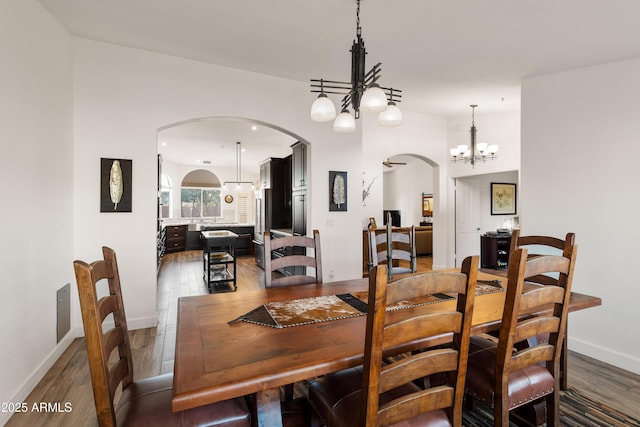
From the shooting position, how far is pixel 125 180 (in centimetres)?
336

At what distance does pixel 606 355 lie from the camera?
297 centimetres

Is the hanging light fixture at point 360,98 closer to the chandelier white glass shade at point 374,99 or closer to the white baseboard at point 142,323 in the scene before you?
the chandelier white glass shade at point 374,99

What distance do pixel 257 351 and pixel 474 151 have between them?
540 cm

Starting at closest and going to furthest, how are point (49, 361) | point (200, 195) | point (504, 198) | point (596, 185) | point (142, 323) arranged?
1. point (49, 361)
2. point (596, 185)
3. point (142, 323)
4. point (504, 198)
5. point (200, 195)

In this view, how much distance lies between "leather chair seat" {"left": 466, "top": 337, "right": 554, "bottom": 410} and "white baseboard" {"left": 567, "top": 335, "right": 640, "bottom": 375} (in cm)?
194

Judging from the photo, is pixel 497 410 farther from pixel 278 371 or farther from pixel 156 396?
pixel 156 396

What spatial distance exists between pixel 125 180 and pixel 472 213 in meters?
6.18

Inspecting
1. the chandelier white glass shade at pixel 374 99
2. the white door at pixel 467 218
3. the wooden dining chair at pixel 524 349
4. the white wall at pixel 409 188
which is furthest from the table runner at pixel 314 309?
the white wall at pixel 409 188

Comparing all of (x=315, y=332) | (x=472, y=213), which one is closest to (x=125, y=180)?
(x=315, y=332)

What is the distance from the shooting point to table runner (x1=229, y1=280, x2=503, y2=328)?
1559 mm

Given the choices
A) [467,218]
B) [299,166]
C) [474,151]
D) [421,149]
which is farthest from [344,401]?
[467,218]

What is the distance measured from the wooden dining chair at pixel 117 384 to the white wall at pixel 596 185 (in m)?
3.47

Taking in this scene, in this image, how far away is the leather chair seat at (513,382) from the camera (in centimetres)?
153

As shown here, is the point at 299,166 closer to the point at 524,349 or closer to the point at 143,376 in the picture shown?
the point at 143,376
